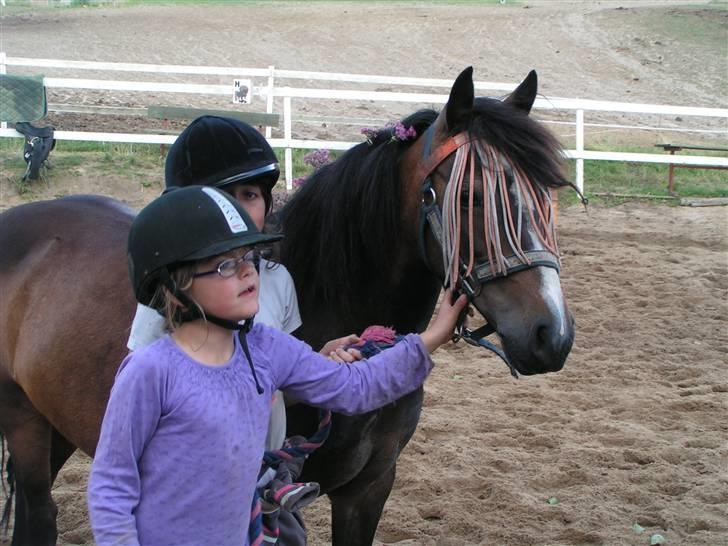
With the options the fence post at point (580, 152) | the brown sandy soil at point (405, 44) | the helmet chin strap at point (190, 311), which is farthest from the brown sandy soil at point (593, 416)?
the brown sandy soil at point (405, 44)

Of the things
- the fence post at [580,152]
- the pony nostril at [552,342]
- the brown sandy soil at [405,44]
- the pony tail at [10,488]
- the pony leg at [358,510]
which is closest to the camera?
the pony nostril at [552,342]

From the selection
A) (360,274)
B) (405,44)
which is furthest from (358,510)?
(405,44)

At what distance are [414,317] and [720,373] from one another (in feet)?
13.3

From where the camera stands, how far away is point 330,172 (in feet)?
8.87

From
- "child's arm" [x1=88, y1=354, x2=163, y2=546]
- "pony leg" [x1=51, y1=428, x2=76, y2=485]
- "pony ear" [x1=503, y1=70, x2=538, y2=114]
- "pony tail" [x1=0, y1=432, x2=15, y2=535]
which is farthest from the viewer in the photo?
"pony leg" [x1=51, y1=428, x2=76, y2=485]

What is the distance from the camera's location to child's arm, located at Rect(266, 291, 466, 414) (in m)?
2.12

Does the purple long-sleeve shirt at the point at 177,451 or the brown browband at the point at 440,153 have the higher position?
the brown browband at the point at 440,153

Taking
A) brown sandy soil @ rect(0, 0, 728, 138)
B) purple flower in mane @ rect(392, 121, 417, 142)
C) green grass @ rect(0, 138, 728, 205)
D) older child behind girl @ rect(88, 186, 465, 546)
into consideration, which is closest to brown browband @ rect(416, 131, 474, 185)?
purple flower in mane @ rect(392, 121, 417, 142)

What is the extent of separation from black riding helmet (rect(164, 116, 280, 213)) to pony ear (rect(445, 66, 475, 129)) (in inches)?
21.0

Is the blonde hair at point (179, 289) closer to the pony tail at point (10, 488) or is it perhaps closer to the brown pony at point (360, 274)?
the brown pony at point (360, 274)

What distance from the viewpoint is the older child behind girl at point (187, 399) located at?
70.2 inches

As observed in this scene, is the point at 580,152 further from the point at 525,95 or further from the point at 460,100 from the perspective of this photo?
the point at 460,100

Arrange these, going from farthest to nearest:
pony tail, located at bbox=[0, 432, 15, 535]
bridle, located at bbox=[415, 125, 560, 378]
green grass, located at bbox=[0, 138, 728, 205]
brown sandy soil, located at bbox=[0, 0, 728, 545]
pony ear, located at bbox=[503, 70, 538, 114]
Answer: green grass, located at bbox=[0, 138, 728, 205], brown sandy soil, located at bbox=[0, 0, 728, 545], pony tail, located at bbox=[0, 432, 15, 535], pony ear, located at bbox=[503, 70, 538, 114], bridle, located at bbox=[415, 125, 560, 378]

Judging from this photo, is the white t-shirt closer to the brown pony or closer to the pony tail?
the brown pony
